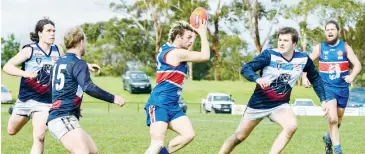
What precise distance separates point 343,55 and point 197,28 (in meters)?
3.98

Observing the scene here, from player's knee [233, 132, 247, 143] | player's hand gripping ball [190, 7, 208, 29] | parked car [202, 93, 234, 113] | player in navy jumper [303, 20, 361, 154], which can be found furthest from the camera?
parked car [202, 93, 234, 113]

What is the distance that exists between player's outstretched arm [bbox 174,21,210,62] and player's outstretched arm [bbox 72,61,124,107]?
1553 millimetres

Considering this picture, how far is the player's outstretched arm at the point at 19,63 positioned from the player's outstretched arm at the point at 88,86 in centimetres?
210

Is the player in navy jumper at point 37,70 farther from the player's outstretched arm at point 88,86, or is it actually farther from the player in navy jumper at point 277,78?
the player in navy jumper at point 277,78

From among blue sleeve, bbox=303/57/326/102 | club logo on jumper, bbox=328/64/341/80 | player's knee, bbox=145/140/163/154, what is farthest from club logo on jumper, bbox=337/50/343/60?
player's knee, bbox=145/140/163/154

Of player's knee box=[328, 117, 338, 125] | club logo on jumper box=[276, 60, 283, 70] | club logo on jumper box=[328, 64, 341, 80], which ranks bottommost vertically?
player's knee box=[328, 117, 338, 125]

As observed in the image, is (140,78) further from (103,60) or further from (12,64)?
(12,64)

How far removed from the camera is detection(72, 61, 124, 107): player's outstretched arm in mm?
6660

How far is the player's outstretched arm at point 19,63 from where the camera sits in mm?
8703

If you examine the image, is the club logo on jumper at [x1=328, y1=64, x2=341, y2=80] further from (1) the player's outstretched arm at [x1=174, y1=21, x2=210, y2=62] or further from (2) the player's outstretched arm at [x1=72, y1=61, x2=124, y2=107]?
(2) the player's outstretched arm at [x1=72, y1=61, x2=124, y2=107]

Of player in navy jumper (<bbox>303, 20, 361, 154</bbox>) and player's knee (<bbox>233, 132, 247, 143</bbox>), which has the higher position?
player in navy jumper (<bbox>303, 20, 361, 154</bbox>)

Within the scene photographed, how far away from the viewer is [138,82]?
55.7m

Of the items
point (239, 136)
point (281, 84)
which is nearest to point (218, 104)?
point (239, 136)

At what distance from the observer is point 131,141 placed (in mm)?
14531
